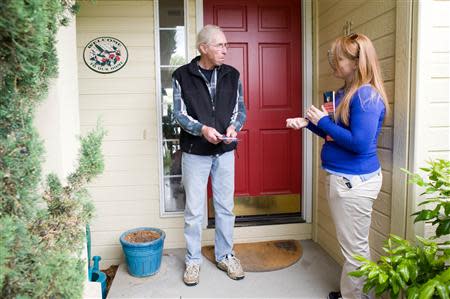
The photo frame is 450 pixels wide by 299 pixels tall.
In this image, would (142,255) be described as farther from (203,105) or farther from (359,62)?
(359,62)

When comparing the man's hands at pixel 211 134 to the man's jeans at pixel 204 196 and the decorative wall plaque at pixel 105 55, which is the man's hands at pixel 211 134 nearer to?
the man's jeans at pixel 204 196

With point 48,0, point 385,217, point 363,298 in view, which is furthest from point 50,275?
point 385,217

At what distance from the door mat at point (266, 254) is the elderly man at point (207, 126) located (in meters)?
0.20

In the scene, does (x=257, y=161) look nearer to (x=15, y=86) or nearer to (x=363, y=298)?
(x=363, y=298)

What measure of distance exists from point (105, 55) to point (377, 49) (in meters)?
1.98

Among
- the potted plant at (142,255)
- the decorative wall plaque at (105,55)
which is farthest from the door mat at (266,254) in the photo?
the decorative wall plaque at (105,55)

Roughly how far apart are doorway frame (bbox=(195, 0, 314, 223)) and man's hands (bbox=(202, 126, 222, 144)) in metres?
1.03

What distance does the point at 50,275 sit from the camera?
95 centimetres

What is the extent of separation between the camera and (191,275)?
2377 millimetres

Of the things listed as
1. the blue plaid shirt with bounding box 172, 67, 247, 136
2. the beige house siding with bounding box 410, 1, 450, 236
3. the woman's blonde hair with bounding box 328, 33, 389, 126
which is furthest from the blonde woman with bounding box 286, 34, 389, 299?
the blue plaid shirt with bounding box 172, 67, 247, 136

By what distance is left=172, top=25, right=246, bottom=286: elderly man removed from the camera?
2268 mm

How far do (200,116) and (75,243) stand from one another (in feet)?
4.34

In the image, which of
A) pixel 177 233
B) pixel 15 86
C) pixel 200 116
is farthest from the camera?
pixel 177 233

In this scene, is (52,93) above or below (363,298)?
above
